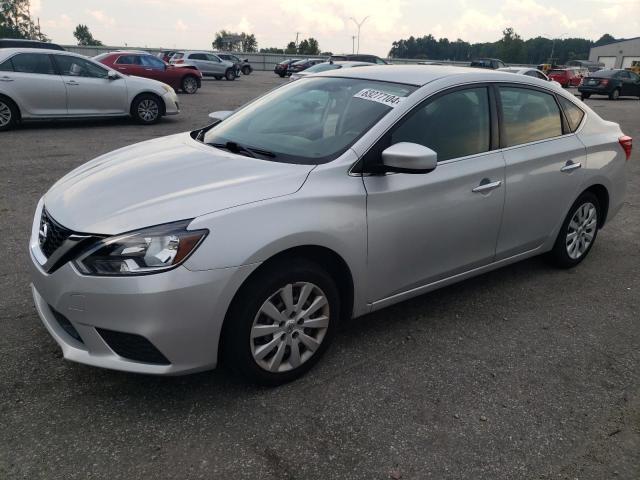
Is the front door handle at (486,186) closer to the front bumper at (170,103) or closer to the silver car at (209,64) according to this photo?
the front bumper at (170,103)

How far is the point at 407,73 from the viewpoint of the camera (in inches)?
145

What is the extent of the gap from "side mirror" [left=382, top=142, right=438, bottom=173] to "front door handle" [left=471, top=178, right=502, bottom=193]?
0.68m

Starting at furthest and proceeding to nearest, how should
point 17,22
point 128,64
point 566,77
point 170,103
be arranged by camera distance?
point 17,22 → point 566,77 → point 128,64 → point 170,103

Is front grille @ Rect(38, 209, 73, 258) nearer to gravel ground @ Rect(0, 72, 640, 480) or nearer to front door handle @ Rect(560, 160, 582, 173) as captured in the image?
gravel ground @ Rect(0, 72, 640, 480)

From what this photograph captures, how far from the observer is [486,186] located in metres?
3.59

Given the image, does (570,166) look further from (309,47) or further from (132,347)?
(309,47)

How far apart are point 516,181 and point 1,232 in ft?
14.9

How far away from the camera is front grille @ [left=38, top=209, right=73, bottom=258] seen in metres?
2.63

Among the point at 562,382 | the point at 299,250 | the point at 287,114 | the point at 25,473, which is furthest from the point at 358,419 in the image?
the point at 287,114

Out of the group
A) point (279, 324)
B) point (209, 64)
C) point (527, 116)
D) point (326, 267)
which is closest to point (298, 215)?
Answer: point (326, 267)

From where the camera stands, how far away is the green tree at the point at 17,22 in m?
71.3

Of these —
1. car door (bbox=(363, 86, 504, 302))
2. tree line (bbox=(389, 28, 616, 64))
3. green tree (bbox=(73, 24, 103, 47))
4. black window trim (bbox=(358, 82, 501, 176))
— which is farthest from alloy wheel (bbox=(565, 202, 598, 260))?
green tree (bbox=(73, 24, 103, 47))

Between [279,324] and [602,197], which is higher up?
[602,197]

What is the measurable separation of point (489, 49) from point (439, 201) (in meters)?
127
